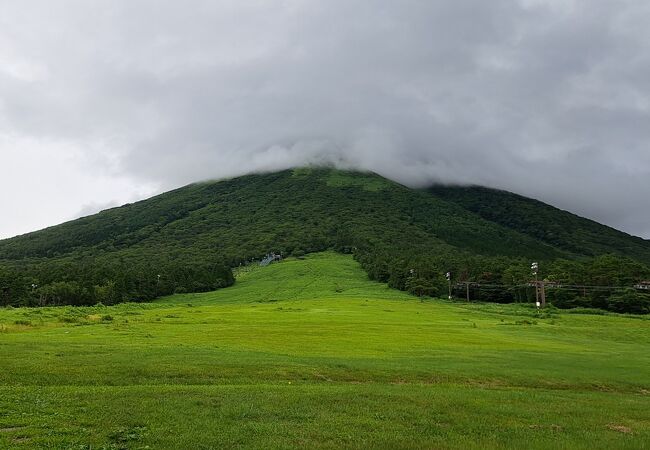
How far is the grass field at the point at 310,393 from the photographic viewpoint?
61.1 ft

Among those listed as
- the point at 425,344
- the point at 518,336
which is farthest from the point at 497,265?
the point at 425,344

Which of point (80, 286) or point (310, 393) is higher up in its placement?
point (80, 286)

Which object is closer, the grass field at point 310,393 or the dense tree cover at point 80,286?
the grass field at point 310,393

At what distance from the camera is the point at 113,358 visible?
33.1m

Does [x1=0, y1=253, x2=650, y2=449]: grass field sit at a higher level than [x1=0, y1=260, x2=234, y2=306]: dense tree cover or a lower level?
lower

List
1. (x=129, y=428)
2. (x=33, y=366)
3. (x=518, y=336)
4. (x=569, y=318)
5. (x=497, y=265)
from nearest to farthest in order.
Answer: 1. (x=129, y=428)
2. (x=33, y=366)
3. (x=518, y=336)
4. (x=569, y=318)
5. (x=497, y=265)

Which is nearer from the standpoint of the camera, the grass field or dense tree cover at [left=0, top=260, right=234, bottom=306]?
the grass field

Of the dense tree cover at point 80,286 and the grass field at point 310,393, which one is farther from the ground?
the dense tree cover at point 80,286

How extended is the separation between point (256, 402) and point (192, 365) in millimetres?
10633

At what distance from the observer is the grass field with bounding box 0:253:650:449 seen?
18625mm

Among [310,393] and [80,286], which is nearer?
[310,393]

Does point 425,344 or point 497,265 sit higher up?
point 497,265

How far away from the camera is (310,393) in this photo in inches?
1004

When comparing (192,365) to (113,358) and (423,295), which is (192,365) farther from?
(423,295)
